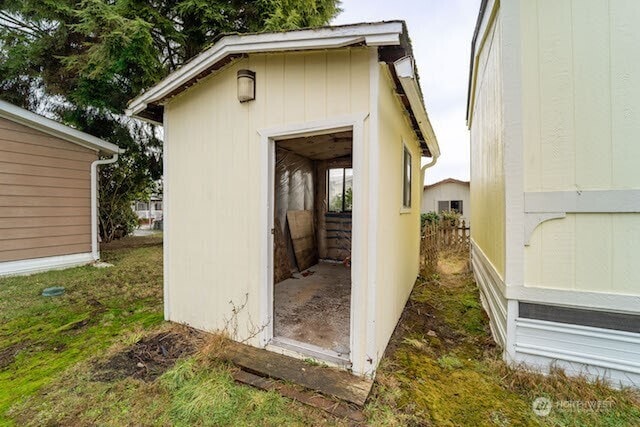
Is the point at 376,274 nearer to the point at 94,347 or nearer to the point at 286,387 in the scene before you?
the point at 286,387

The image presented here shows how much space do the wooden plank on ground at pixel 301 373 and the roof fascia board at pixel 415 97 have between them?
8.27ft

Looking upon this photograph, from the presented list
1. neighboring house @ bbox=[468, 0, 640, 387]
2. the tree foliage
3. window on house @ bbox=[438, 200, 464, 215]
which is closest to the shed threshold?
neighboring house @ bbox=[468, 0, 640, 387]

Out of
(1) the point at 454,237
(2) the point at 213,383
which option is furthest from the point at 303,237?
(1) the point at 454,237

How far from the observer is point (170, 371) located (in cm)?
242

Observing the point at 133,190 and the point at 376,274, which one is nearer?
the point at 376,274

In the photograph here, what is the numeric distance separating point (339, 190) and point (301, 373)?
490 centimetres

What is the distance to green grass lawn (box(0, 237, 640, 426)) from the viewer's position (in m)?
1.95

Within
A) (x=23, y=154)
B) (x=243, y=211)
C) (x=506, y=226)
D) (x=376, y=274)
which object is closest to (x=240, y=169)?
(x=243, y=211)

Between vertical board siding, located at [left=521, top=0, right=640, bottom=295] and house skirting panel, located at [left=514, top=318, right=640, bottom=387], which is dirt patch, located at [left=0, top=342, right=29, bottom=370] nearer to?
house skirting panel, located at [left=514, top=318, right=640, bottom=387]

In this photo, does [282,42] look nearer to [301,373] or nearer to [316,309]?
[301,373]

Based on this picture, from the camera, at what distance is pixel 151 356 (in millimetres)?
2723

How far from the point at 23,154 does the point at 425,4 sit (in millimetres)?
8992

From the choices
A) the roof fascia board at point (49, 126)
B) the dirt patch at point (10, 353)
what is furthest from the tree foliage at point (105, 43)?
the dirt patch at point (10, 353)

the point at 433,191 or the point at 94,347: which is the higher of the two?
the point at 433,191
